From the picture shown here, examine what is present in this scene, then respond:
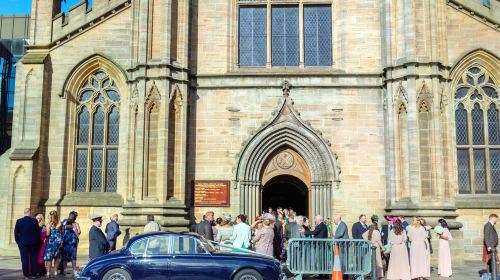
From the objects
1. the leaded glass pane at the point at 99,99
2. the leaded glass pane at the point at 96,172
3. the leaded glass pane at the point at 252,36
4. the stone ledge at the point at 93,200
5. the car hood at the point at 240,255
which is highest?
the leaded glass pane at the point at 252,36

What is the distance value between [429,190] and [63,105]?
1280 centimetres

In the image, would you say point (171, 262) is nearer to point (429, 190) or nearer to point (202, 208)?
point (202, 208)

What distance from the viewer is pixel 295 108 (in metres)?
18.1

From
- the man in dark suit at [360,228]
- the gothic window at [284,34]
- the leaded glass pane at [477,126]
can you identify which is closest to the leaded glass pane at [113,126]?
the gothic window at [284,34]

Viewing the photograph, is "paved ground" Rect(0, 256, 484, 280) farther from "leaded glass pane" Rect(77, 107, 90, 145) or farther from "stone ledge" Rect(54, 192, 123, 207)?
"leaded glass pane" Rect(77, 107, 90, 145)

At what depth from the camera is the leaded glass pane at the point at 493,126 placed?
18.2m

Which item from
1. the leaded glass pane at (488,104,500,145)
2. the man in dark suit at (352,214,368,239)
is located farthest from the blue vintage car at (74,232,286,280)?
the leaded glass pane at (488,104,500,145)

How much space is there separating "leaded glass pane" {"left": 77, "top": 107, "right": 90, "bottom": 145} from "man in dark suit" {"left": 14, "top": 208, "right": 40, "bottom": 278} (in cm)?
610

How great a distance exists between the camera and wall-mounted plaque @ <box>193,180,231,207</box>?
17656 mm

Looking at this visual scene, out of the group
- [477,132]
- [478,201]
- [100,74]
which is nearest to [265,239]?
[478,201]

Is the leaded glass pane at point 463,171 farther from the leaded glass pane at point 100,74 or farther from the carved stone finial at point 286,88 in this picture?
the leaded glass pane at point 100,74

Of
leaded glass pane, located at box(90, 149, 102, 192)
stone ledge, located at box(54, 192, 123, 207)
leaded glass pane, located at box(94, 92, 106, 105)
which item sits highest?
leaded glass pane, located at box(94, 92, 106, 105)

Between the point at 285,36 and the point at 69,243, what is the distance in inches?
406

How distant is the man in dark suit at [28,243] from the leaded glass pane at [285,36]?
988 centimetres
